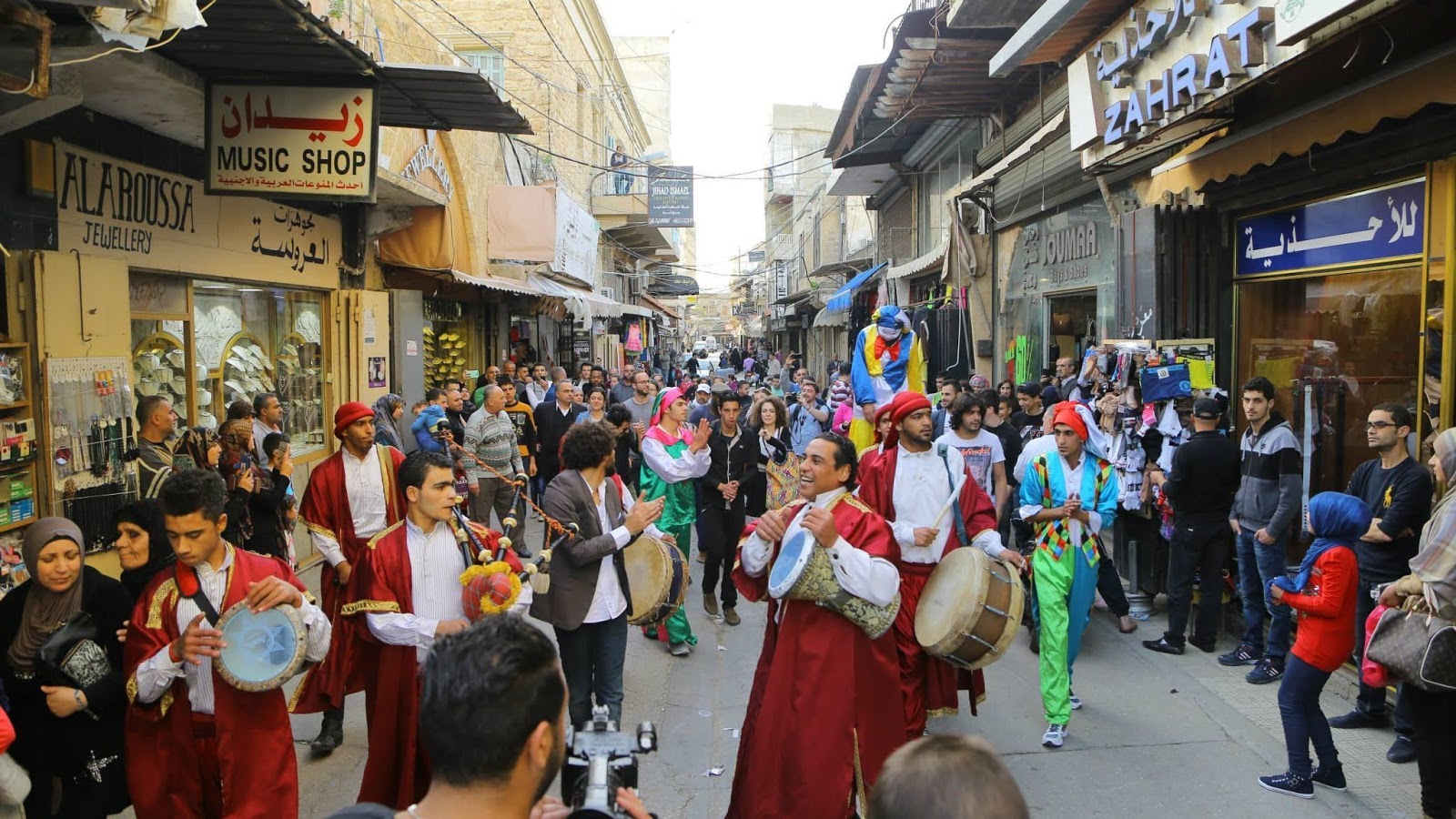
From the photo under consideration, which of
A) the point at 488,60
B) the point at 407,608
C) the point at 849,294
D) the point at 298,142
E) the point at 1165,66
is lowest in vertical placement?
the point at 407,608

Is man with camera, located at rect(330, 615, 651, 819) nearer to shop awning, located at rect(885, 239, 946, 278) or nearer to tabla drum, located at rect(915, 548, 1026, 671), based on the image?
tabla drum, located at rect(915, 548, 1026, 671)

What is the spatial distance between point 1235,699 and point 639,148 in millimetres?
42415

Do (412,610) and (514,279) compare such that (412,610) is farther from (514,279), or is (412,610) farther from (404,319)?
(514,279)

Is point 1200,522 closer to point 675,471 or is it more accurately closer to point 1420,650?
point 1420,650

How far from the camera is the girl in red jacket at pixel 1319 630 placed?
14.7ft

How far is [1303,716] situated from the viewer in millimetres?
4574

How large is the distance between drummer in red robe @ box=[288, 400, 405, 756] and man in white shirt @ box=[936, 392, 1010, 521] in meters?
3.87

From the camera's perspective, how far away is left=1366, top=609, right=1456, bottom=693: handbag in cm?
394

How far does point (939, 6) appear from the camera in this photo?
10.3 m

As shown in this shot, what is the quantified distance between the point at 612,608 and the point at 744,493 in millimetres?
3376

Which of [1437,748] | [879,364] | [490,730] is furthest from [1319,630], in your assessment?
[879,364]

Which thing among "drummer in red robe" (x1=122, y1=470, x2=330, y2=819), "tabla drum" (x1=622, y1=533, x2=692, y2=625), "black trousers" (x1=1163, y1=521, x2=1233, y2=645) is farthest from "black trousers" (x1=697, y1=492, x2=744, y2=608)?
"drummer in red robe" (x1=122, y1=470, x2=330, y2=819)

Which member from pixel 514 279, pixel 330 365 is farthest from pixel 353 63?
pixel 514 279

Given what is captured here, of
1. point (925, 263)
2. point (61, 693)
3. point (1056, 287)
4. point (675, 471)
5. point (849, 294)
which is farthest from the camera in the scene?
point (849, 294)
